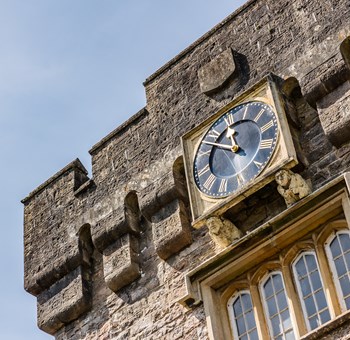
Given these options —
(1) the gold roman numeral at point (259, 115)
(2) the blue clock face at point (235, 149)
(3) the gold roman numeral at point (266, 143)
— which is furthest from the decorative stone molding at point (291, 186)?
(1) the gold roman numeral at point (259, 115)

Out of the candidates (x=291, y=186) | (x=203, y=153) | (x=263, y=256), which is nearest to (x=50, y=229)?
(x=203, y=153)

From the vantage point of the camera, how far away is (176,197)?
14.6m

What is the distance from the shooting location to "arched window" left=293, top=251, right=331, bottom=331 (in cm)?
1248

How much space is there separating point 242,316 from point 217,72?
3.24m

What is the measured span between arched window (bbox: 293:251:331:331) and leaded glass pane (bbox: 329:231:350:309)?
199 millimetres

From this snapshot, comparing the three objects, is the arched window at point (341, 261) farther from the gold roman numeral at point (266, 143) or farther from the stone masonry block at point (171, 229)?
the stone masonry block at point (171, 229)

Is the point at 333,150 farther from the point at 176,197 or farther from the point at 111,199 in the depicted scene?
the point at 111,199

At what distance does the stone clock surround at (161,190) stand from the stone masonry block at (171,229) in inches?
0.5

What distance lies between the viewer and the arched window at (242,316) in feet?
42.8

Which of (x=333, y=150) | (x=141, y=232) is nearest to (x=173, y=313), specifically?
(x=141, y=232)

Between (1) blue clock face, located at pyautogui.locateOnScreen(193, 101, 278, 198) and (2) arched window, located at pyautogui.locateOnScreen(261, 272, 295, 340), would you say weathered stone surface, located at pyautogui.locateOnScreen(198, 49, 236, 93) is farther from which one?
(2) arched window, located at pyautogui.locateOnScreen(261, 272, 295, 340)

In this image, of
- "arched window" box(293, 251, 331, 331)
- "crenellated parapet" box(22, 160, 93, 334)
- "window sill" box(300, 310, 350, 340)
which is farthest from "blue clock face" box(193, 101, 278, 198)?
"window sill" box(300, 310, 350, 340)

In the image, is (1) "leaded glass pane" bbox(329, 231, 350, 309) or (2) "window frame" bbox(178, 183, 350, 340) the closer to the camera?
(1) "leaded glass pane" bbox(329, 231, 350, 309)

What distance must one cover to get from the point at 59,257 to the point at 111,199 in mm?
984
